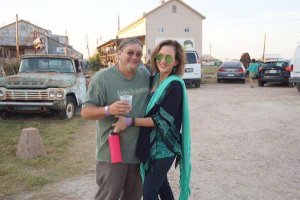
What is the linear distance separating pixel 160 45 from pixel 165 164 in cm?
96

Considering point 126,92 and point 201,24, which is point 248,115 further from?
point 201,24

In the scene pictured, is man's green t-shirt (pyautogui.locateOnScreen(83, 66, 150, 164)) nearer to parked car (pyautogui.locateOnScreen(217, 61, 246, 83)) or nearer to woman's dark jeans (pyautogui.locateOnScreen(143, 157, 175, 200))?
woman's dark jeans (pyautogui.locateOnScreen(143, 157, 175, 200))

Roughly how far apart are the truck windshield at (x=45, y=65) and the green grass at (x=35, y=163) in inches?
79.4

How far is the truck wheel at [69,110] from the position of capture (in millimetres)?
9758

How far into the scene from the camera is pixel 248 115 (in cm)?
1066

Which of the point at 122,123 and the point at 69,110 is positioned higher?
the point at 122,123

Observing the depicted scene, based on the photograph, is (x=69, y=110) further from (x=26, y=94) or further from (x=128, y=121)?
(x=128, y=121)

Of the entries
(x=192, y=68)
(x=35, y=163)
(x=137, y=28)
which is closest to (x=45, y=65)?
(x=35, y=163)

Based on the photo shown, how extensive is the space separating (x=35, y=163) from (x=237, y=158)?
3.31 m

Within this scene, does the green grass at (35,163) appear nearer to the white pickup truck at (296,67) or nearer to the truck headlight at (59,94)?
the truck headlight at (59,94)

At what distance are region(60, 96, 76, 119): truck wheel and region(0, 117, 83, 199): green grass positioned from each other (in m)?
0.95

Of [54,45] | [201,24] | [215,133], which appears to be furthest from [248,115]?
[54,45]

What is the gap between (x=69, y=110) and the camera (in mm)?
10000

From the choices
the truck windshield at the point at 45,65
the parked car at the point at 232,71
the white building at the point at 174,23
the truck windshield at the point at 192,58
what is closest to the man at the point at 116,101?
the truck windshield at the point at 45,65
